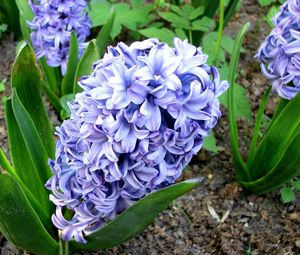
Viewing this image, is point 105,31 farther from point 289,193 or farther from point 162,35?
point 289,193

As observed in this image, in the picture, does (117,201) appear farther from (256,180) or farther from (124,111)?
(256,180)

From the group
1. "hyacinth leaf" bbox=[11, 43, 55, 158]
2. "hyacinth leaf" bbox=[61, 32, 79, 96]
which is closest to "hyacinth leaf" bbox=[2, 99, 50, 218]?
"hyacinth leaf" bbox=[11, 43, 55, 158]

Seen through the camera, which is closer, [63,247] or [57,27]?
[63,247]

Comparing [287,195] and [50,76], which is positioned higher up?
[50,76]

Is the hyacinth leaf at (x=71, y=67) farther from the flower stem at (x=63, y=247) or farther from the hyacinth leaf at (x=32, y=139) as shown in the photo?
the flower stem at (x=63, y=247)

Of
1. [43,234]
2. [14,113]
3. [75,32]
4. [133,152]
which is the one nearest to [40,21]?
[75,32]

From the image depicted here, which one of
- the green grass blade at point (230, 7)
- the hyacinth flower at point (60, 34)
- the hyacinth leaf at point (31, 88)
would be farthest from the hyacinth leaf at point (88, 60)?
the green grass blade at point (230, 7)

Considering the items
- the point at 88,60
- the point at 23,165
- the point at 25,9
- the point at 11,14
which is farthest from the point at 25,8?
the point at 23,165
